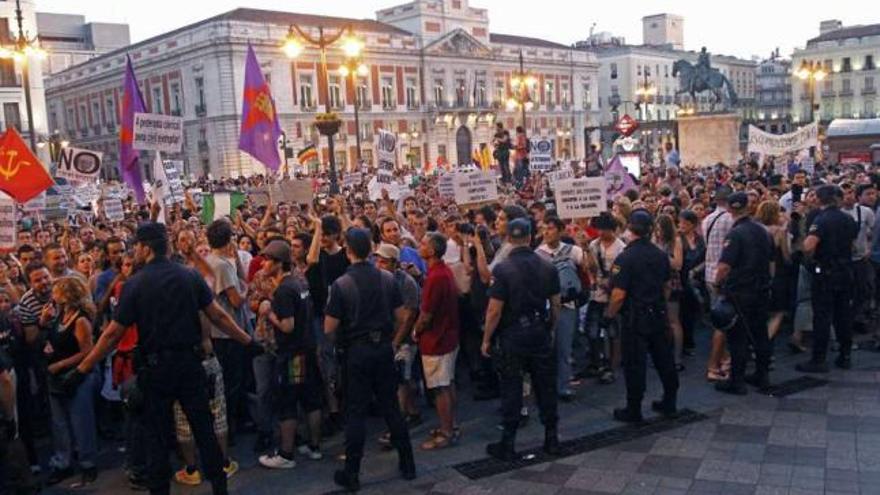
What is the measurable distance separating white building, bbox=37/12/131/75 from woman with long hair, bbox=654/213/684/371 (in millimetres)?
82140

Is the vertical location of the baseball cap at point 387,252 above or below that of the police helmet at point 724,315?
above

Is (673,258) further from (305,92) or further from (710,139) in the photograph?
(305,92)

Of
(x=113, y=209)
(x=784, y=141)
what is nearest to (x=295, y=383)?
(x=113, y=209)

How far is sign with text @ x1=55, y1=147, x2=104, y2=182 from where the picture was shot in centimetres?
1325

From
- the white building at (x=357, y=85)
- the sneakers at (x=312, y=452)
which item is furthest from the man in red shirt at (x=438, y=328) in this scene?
the white building at (x=357, y=85)

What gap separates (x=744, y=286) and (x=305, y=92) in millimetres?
57587

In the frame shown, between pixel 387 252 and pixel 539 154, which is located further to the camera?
pixel 539 154

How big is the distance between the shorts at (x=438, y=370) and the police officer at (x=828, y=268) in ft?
12.5

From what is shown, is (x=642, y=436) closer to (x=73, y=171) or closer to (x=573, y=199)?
(x=573, y=199)

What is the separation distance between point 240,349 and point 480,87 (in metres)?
69.5

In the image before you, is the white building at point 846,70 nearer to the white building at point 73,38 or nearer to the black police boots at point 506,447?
the white building at point 73,38

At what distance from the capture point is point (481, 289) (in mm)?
7754

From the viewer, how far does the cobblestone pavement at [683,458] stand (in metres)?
5.70

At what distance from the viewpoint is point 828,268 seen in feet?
26.4
